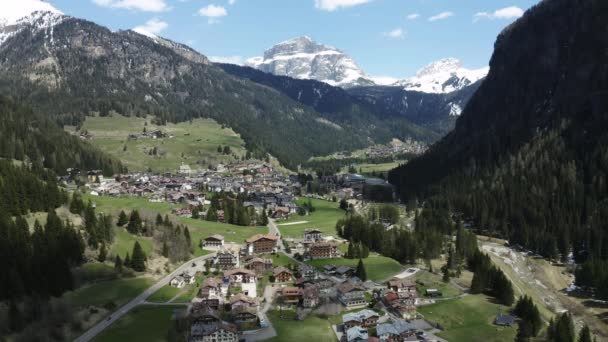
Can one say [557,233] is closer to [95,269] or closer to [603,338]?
[603,338]


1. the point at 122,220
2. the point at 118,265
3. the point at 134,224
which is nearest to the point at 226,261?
the point at 118,265

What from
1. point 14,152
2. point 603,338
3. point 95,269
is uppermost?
point 14,152

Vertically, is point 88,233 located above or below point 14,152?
below

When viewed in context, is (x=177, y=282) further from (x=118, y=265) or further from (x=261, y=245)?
(x=261, y=245)

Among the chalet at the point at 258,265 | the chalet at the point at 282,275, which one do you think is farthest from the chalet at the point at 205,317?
the chalet at the point at 258,265

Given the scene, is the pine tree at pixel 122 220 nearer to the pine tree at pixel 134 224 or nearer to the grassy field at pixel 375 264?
the pine tree at pixel 134 224

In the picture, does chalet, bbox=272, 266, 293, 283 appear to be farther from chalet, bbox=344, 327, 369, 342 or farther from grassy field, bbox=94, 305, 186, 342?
chalet, bbox=344, 327, 369, 342

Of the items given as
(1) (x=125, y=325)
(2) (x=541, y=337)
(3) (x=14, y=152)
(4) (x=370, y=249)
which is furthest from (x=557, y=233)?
(3) (x=14, y=152)
